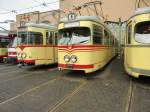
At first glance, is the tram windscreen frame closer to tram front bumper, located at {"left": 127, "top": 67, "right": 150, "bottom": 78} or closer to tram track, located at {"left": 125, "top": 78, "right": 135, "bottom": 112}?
tram front bumper, located at {"left": 127, "top": 67, "right": 150, "bottom": 78}

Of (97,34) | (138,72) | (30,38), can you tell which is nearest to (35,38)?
(30,38)

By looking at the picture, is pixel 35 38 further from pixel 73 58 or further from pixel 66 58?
pixel 73 58

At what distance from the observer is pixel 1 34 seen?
65.2ft

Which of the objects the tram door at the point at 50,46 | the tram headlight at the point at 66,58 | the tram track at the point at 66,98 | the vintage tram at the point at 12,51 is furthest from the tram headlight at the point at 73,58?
the vintage tram at the point at 12,51

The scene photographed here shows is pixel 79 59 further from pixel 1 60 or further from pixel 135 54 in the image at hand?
pixel 1 60

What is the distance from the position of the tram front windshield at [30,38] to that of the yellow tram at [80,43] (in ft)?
9.04

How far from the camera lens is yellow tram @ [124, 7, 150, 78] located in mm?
8500

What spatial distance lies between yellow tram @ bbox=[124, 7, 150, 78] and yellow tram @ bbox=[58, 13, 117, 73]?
178 centimetres

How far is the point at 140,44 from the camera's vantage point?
871 centimetres

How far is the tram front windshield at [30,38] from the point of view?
13211 millimetres

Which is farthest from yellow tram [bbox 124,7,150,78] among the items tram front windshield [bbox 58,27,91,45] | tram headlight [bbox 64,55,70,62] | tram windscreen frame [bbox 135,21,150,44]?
tram headlight [bbox 64,55,70,62]

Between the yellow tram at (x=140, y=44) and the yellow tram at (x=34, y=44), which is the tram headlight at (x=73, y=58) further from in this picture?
the yellow tram at (x=34, y=44)

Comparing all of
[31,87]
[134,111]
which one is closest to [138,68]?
[134,111]

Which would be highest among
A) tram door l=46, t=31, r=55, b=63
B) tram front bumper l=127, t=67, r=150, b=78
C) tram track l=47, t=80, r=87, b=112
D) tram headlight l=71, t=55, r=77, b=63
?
tram door l=46, t=31, r=55, b=63
